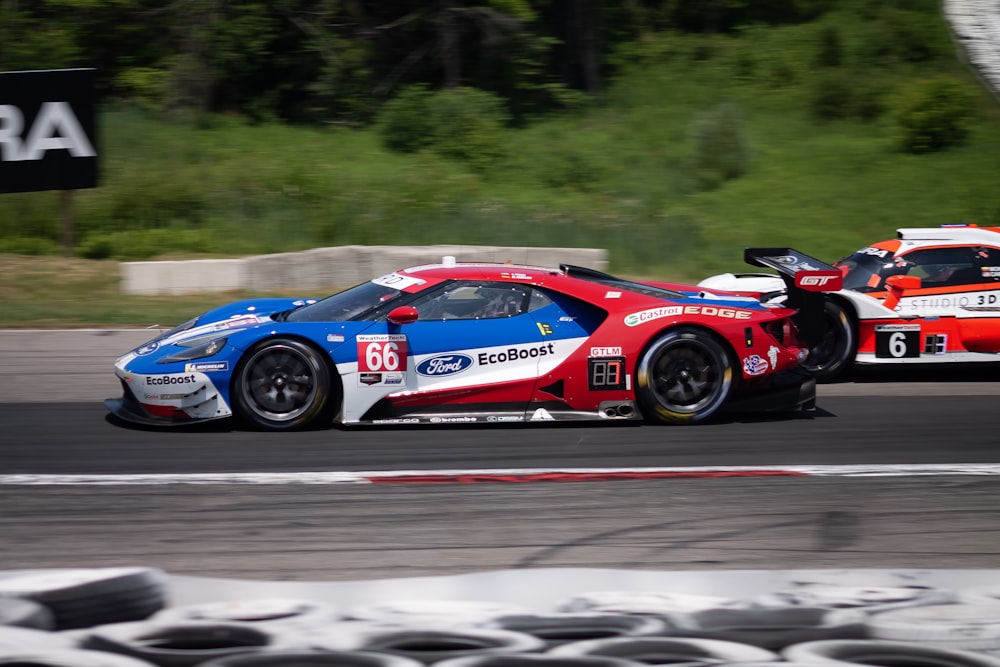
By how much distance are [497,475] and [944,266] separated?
5.52 m

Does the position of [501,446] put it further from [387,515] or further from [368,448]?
[387,515]

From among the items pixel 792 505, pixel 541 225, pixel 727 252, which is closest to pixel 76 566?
pixel 792 505

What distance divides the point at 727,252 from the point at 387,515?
41.3 ft

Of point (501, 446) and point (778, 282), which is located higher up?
point (778, 282)

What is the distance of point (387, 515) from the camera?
5.88m

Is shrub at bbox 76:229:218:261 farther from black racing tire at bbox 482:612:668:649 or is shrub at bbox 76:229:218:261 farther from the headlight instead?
black racing tire at bbox 482:612:668:649

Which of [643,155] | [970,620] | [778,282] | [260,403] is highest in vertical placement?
[643,155]

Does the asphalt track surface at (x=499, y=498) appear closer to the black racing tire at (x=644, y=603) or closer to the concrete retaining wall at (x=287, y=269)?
the black racing tire at (x=644, y=603)

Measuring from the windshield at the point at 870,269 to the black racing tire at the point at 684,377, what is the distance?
2.75 m

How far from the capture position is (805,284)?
8.72 meters

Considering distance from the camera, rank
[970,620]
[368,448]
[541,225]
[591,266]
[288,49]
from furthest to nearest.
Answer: [288,49], [541,225], [591,266], [368,448], [970,620]

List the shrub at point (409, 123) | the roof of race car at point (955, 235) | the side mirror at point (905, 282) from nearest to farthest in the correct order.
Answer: the side mirror at point (905, 282) → the roof of race car at point (955, 235) → the shrub at point (409, 123)

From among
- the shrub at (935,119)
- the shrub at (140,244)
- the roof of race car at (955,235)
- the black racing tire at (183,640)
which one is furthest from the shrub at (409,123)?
the black racing tire at (183,640)

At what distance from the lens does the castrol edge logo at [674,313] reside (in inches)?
314
